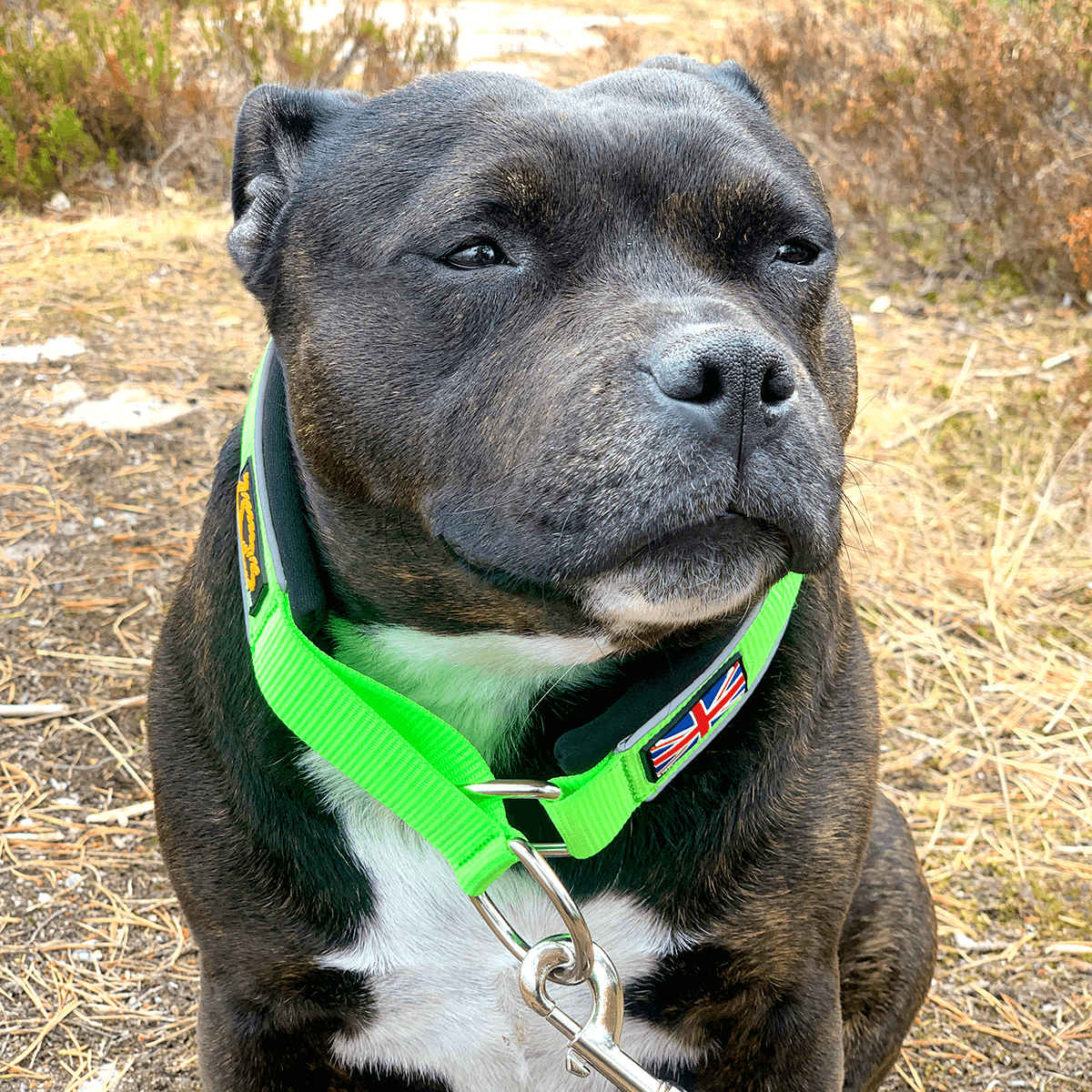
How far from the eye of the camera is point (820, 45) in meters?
7.02

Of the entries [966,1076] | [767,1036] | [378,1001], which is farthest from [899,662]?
[378,1001]

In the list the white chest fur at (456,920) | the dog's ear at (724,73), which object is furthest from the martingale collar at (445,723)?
the dog's ear at (724,73)

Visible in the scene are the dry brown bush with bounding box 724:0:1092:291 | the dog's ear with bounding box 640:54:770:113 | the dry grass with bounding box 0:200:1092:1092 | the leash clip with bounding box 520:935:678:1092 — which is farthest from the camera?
the dry brown bush with bounding box 724:0:1092:291

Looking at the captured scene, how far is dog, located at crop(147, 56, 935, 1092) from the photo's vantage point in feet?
5.60

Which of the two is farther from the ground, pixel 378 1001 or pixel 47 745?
pixel 378 1001

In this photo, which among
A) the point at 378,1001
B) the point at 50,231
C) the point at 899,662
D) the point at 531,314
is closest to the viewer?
the point at 531,314

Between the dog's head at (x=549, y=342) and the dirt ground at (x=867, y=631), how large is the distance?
1.59 feet

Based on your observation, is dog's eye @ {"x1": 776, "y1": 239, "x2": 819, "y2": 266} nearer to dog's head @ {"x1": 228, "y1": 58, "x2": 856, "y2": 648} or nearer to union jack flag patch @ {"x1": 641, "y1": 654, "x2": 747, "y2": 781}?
dog's head @ {"x1": 228, "y1": 58, "x2": 856, "y2": 648}

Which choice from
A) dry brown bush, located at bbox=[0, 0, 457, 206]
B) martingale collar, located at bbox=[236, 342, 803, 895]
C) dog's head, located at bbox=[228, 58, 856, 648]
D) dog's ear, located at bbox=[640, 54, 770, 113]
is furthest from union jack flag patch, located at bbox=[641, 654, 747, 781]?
dry brown bush, located at bbox=[0, 0, 457, 206]

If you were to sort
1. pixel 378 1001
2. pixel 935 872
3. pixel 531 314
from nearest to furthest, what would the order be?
pixel 531 314 < pixel 378 1001 < pixel 935 872

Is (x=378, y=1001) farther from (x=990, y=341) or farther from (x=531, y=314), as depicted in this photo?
(x=990, y=341)

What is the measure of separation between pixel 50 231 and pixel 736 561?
5.44 m

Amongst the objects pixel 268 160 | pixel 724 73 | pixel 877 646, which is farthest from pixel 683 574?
pixel 877 646

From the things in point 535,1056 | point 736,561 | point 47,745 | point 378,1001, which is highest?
point 736,561
